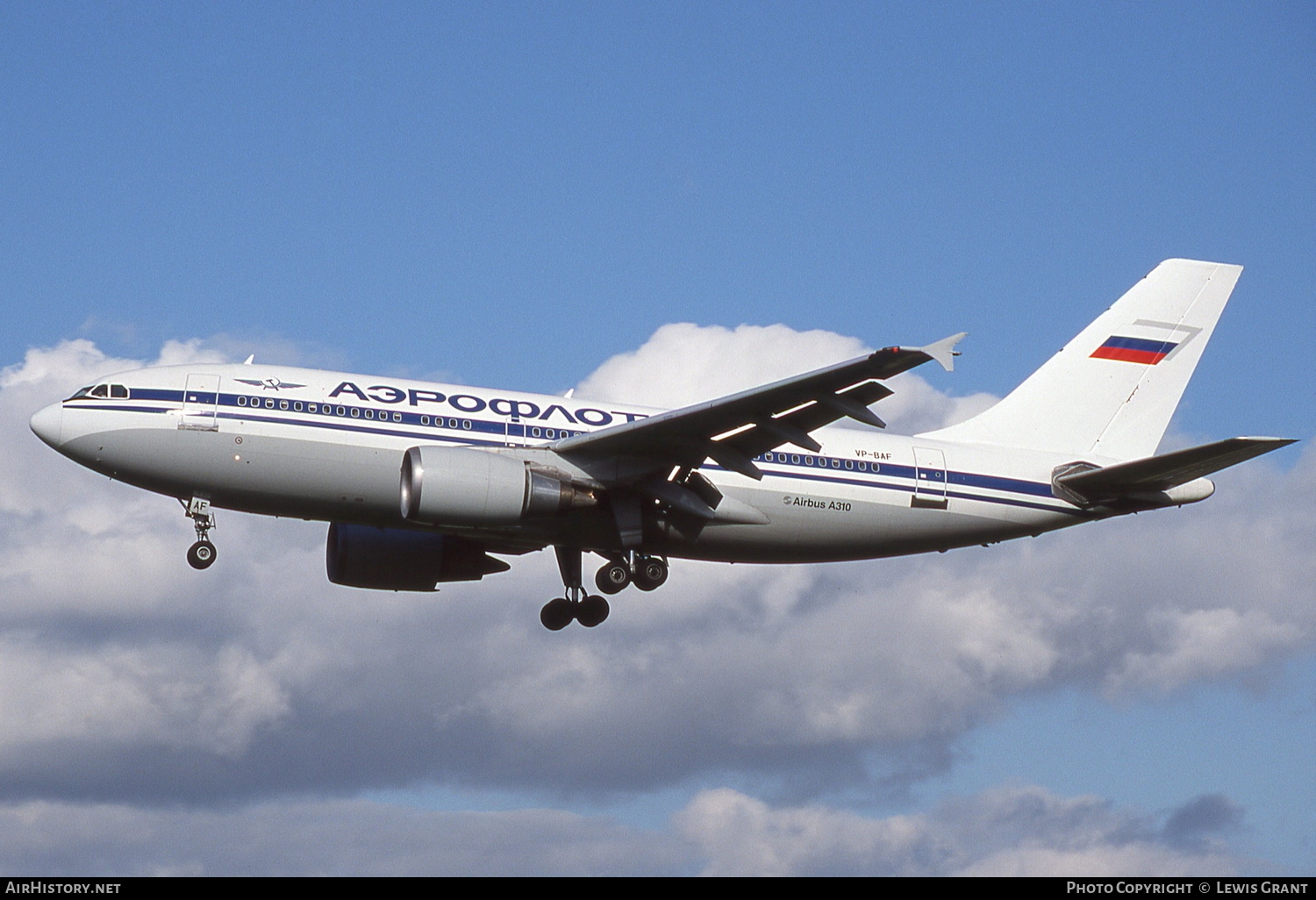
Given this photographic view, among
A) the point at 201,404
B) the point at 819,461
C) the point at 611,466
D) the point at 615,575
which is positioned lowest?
the point at 615,575

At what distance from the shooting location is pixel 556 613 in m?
35.1

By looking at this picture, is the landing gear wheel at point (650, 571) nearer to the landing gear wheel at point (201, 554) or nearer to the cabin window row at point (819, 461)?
the cabin window row at point (819, 461)

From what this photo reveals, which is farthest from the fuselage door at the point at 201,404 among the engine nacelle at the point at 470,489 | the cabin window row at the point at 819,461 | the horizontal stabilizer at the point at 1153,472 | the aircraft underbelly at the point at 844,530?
the horizontal stabilizer at the point at 1153,472

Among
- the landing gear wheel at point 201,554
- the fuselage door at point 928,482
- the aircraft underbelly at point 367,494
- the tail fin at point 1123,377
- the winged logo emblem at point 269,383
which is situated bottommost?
the landing gear wheel at point 201,554

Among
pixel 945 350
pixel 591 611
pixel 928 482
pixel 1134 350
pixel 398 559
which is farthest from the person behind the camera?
pixel 1134 350

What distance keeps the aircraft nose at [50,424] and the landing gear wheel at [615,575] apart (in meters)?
11.4

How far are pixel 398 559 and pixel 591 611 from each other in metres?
4.75

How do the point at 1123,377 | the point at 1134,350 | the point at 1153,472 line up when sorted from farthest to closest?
1. the point at 1134,350
2. the point at 1123,377
3. the point at 1153,472

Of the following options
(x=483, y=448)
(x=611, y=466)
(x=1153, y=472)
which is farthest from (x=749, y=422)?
(x=1153, y=472)

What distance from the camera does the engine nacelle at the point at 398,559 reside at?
115 feet

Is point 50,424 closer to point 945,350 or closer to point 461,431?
point 461,431
